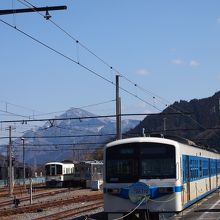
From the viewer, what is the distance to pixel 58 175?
64.6 meters

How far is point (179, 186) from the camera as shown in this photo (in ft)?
61.9

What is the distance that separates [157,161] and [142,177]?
0.71m

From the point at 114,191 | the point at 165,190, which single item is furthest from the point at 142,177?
the point at 114,191

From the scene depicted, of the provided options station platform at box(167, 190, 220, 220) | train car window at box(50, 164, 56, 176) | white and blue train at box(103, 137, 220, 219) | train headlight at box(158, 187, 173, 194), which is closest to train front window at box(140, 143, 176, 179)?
white and blue train at box(103, 137, 220, 219)

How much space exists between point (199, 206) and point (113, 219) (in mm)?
8054

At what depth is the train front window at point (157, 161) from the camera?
738 inches

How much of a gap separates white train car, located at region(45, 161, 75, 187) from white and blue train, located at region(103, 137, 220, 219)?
45.5 meters

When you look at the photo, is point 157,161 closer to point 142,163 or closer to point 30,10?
point 142,163

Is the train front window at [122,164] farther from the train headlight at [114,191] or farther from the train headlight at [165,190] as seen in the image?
the train headlight at [165,190]

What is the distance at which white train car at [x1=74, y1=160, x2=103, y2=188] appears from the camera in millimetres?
58844

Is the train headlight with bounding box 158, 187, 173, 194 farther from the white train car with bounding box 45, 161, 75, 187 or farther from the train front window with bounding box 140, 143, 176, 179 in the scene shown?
the white train car with bounding box 45, 161, 75, 187

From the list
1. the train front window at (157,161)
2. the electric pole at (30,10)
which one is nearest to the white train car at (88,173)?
the train front window at (157,161)

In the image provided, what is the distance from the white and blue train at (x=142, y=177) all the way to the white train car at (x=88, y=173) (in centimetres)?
3693

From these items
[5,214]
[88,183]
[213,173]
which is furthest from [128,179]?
[88,183]
